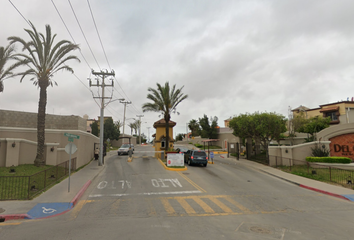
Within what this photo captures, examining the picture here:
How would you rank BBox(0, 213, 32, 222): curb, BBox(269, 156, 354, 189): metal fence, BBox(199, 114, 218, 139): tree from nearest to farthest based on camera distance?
BBox(0, 213, 32, 222): curb
BBox(269, 156, 354, 189): metal fence
BBox(199, 114, 218, 139): tree

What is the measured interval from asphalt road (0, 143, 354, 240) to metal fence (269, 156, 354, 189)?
3.64 metres

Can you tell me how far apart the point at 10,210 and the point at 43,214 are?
1.38 meters

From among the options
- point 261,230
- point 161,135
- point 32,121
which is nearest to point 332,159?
point 261,230

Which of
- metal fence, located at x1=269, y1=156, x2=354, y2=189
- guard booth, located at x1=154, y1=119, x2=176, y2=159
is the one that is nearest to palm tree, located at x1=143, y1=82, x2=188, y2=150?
guard booth, located at x1=154, y1=119, x2=176, y2=159

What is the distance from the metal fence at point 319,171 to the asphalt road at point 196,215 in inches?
143

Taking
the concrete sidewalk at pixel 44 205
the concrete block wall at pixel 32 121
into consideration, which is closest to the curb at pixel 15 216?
the concrete sidewalk at pixel 44 205

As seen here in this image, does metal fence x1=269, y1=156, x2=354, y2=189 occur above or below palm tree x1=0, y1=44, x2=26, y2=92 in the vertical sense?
below

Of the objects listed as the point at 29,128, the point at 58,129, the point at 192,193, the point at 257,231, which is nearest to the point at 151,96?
the point at 58,129

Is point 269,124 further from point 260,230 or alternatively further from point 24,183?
point 24,183

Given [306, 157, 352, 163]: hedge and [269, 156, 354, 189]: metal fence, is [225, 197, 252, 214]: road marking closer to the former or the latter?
[269, 156, 354, 189]: metal fence

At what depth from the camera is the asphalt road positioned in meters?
6.62

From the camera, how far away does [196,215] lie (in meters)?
8.48

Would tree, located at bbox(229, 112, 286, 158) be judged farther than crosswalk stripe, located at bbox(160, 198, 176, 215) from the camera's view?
Yes

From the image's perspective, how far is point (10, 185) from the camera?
12234mm
